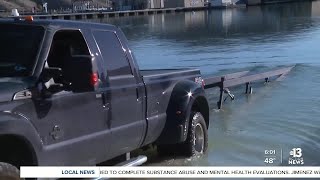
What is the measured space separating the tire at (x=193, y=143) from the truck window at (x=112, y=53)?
170 centimetres

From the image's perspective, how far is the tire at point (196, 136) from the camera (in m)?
7.76

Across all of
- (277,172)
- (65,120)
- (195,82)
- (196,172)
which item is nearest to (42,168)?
(65,120)

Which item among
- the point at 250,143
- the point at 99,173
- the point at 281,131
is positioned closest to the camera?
the point at 99,173

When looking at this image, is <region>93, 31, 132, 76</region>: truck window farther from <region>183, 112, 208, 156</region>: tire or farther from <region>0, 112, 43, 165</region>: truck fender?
<region>183, 112, 208, 156</region>: tire

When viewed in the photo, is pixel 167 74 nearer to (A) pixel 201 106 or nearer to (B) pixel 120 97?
(A) pixel 201 106

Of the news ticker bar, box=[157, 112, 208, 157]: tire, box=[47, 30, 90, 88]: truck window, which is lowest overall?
box=[157, 112, 208, 157]: tire

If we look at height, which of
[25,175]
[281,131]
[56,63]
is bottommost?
[281,131]

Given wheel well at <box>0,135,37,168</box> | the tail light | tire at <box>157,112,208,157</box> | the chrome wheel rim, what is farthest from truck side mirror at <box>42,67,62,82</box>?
the chrome wheel rim

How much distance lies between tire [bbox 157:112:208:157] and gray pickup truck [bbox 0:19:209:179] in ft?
1.76

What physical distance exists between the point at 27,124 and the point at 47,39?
1.03m

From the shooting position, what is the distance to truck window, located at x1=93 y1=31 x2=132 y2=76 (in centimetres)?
602

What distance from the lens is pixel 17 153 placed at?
4676 millimetres

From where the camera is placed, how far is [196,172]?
5.63 metres

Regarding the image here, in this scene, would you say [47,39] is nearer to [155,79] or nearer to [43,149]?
[43,149]
